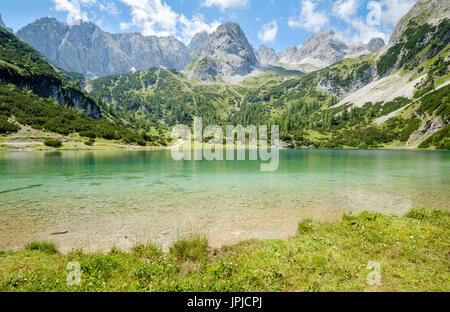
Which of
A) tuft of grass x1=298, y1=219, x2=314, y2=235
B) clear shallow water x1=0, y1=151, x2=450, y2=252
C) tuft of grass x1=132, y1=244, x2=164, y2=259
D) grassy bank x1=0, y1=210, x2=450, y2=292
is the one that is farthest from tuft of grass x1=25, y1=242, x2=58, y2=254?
tuft of grass x1=298, y1=219, x2=314, y2=235

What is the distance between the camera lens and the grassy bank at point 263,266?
741 cm

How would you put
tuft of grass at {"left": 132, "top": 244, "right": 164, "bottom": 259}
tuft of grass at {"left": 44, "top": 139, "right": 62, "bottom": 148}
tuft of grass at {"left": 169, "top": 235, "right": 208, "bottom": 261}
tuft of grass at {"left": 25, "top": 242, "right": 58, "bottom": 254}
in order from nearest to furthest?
tuft of grass at {"left": 169, "top": 235, "right": 208, "bottom": 261}, tuft of grass at {"left": 132, "top": 244, "right": 164, "bottom": 259}, tuft of grass at {"left": 25, "top": 242, "right": 58, "bottom": 254}, tuft of grass at {"left": 44, "top": 139, "right": 62, "bottom": 148}

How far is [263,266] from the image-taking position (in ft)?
29.0

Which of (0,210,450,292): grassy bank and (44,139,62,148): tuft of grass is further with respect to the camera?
(44,139,62,148): tuft of grass

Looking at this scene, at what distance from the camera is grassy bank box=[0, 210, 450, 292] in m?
7.41

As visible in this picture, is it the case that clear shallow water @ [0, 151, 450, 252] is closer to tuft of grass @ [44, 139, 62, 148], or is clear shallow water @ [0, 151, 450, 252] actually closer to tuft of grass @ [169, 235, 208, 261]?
tuft of grass @ [169, 235, 208, 261]

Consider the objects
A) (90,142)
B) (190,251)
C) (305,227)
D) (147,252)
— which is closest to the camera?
(190,251)

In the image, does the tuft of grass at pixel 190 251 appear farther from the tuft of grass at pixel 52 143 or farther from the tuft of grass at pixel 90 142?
the tuft of grass at pixel 90 142

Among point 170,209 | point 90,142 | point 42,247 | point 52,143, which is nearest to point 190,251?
point 42,247

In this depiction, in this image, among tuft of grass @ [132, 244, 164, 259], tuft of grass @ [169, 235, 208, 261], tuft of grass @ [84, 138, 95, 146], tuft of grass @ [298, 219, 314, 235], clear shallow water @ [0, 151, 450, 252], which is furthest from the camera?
tuft of grass @ [84, 138, 95, 146]

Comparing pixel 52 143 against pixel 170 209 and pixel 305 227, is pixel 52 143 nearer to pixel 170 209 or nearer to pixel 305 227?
pixel 170 209

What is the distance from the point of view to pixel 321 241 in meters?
11.5

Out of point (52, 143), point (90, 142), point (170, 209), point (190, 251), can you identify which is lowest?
point (170, 209)

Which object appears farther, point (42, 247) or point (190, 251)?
point (42, 247)
